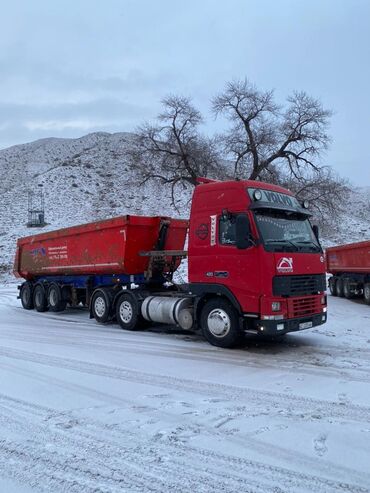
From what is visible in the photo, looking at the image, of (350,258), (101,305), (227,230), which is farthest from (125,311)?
(350,258)

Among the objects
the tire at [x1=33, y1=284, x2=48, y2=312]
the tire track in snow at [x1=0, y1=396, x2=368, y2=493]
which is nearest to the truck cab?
the tire track in snow at [x1=0, y1=396, x2=368, y2=493]

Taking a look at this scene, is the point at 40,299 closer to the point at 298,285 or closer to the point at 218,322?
the point at 218,322

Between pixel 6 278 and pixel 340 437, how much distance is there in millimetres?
26046

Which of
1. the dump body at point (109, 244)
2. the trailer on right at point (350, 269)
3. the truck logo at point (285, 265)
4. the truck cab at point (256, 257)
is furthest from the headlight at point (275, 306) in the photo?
the trailer on right at point (350, 269)

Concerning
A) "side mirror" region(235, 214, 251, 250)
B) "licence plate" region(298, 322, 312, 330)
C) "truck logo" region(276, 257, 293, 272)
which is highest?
"side mirror" region(235, 214, 251, 250)

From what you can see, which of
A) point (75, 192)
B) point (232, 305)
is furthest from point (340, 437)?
point (75, 192)

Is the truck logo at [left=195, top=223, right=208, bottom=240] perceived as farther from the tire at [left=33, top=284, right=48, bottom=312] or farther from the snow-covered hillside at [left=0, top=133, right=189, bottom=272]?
the snow-covered hillside at [left=0, top=133, right=189, bottom=272]

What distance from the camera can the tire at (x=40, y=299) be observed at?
15383mm

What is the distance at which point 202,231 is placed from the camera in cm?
910

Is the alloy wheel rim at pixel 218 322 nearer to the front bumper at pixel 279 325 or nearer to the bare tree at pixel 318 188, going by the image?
the front bumper at pixel 279 325

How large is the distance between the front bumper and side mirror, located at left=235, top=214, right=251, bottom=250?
1354 mm

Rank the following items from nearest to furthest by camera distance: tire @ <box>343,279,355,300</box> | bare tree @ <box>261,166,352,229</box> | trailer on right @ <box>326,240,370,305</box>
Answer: trailer on right @ <box>326,240,370,305</box>, tire @ <box>343,279,355,300</box>, bare tree @ <box>261,166,352,229</box>

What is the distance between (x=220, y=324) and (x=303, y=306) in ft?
5.13

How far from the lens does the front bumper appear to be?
8.05m
